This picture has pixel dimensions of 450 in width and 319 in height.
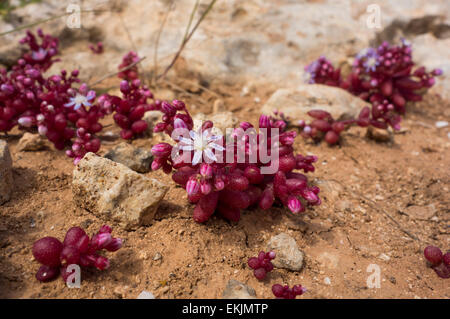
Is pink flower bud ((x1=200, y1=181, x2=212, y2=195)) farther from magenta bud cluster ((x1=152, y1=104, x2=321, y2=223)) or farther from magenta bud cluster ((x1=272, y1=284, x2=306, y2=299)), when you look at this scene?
magenta bud cluster ((x1=272, y1=284, x2=306, y2=299))

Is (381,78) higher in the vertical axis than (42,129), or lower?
lower

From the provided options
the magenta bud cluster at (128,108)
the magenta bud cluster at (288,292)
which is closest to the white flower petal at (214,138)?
the magenta bud cluster at (288,292)

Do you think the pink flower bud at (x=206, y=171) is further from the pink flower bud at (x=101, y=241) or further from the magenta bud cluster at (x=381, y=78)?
the magenta bud cluster at (x=381, y=78)

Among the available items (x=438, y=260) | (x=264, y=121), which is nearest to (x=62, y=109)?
(x=264, y=121)

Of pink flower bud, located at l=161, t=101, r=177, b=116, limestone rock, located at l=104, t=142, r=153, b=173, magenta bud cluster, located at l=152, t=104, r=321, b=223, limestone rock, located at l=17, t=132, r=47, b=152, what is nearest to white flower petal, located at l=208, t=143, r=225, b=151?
magenta bud cluster, located at l=152, t=104, r=321, b=223

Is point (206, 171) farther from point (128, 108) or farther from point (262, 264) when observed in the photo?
point (128, 108)

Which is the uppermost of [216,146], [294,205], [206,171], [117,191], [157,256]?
[216,146]
